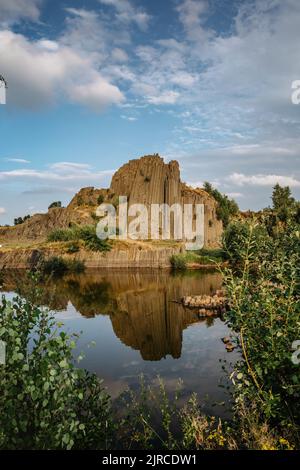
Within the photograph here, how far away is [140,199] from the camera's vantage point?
94688 millimetres

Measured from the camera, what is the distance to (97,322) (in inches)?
878

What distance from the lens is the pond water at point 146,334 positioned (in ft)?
40.5

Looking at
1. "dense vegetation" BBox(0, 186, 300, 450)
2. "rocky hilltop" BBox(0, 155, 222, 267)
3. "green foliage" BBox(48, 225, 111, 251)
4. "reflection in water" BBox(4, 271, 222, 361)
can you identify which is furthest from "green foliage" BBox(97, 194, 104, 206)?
"dense vegetation" BBox(0, 186, 300, 450)

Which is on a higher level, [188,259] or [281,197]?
[281,197]

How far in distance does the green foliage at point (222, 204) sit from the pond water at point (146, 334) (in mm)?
67432

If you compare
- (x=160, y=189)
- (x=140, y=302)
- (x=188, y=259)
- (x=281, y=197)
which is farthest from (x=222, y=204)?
(x=140, y=302)

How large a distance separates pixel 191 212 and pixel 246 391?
84010 millimetres

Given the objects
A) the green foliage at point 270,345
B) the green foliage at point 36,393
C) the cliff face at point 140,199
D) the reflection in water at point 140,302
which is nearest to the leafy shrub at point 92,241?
the reflection in water at point 140,302

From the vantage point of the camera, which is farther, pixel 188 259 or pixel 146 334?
pixel 188 259

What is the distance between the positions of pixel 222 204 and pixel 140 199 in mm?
29239
